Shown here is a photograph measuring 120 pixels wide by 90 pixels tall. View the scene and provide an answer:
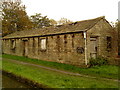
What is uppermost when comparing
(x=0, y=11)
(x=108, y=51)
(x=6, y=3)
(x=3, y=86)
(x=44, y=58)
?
(x=6, y=3)

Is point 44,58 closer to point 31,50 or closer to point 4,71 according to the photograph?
point 31,50

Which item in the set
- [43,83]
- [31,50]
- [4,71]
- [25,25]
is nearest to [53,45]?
[31,50]

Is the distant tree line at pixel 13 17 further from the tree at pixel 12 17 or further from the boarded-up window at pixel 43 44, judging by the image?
the boarded-up window at pixel 43 44

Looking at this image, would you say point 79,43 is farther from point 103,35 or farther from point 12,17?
point 12,17

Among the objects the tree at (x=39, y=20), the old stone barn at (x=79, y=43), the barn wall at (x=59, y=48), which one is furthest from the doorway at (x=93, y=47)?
the tree at (x=39, y=20)

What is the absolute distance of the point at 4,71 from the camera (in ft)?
34.8

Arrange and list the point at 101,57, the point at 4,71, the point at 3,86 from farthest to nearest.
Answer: the point at 101,57 < the point at 4,71 < the point at 3,86

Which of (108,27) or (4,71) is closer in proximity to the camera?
(4,71)

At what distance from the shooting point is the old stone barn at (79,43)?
1180 centimetres

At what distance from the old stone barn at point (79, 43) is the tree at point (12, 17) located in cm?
1668

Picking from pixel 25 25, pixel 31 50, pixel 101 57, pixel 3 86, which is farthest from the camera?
pixel 25 25

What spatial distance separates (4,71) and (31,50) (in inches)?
295

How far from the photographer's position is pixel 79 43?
472 inches

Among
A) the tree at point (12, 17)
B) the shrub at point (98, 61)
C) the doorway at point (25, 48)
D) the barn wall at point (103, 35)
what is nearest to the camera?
the shrub at point (98, 61)
